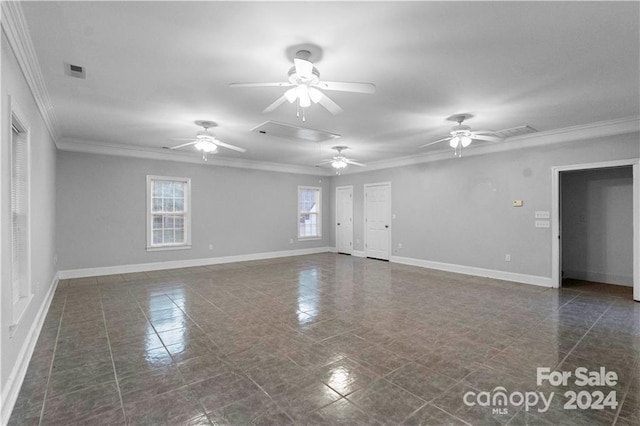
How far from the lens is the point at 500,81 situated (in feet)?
10.6

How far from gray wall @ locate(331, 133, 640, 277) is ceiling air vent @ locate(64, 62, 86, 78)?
6.39 m

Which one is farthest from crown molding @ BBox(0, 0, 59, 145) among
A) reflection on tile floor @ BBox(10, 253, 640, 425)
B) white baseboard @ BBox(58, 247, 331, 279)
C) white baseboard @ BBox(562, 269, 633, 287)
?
white baseboard @ BBox(562, 269, 633, 287)

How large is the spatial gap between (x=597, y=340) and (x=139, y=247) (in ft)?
24.6

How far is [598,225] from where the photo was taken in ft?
19.1

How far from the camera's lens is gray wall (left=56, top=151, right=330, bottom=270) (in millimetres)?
5871

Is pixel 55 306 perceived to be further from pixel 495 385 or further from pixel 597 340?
pixel 597 340

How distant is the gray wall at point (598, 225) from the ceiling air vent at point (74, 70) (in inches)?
315

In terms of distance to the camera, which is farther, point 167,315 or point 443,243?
point 443,243

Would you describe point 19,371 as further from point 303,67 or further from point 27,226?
point 303,67

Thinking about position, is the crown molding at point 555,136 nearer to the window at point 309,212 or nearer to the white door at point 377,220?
the white door at point 377,220

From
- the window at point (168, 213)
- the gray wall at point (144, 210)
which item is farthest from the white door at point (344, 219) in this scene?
the window at point (168, 213)

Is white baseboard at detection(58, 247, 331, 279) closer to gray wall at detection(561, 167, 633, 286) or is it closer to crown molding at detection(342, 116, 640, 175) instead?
crown molding at detection(342, 116, 640, 175)

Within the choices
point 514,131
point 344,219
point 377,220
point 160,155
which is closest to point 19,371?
point 160,155

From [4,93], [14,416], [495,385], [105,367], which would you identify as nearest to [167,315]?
[105,367]
